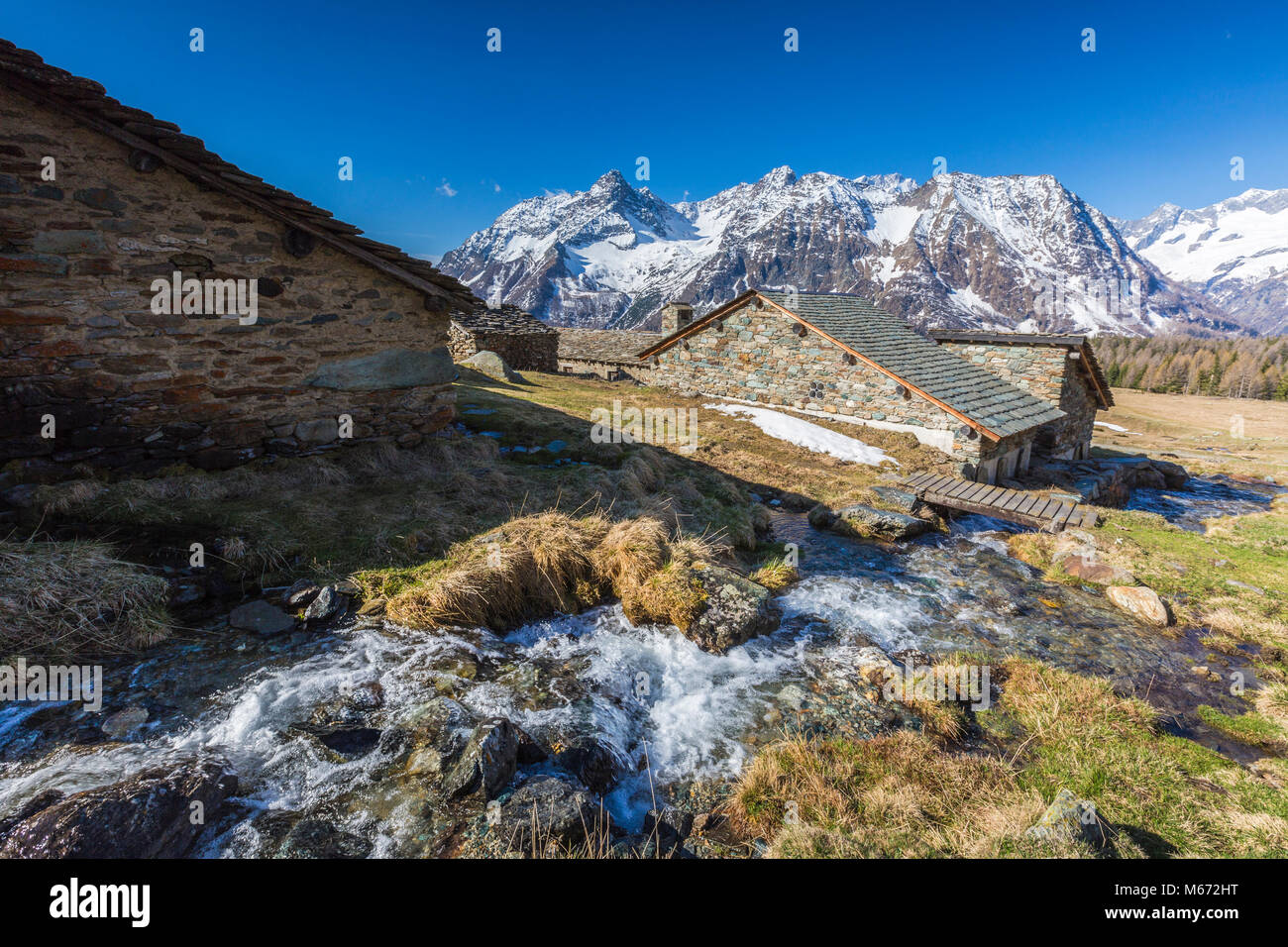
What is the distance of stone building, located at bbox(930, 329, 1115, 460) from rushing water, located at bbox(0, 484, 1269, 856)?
1222cm

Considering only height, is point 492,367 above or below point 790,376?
above

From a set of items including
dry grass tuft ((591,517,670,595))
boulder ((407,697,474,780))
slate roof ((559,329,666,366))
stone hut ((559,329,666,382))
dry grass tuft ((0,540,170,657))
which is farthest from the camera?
slate roof ((559,329,666,366))

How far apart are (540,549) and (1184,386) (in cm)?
10821

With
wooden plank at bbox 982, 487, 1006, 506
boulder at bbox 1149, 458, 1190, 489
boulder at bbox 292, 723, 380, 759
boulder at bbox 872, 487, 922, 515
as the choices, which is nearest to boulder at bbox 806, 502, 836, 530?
boulder at bbox 872, 487, 922, 515

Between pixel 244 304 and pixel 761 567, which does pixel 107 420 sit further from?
pixel 761 567

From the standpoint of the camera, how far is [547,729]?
450 centimetres

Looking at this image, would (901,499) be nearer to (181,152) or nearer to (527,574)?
(527,574)

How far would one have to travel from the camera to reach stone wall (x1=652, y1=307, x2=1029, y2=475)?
14.8 m

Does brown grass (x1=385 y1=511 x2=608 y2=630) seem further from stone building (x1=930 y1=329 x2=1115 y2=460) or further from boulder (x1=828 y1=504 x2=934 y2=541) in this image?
stone building (x1=930 y1=329 x2=1115 y2=460)

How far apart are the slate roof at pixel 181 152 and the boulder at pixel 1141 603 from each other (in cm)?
1138

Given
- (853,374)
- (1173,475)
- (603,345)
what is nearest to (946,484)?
(853,374)

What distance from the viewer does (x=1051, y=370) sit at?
57.5 ft

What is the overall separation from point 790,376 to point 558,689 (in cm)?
1514

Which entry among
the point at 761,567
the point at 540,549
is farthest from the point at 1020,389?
the point at 540,549
